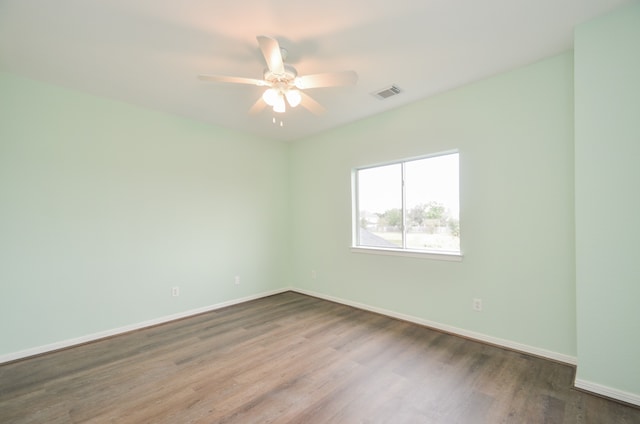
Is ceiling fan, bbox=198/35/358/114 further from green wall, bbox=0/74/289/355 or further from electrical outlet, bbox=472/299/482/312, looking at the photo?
electrical outlet, bbox=472/299/482/312

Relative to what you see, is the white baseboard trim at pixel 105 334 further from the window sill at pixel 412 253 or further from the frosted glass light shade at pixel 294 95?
the frosted glass light shade at pixel 294 95

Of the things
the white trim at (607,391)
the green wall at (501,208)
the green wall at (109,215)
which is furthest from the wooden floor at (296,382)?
the green wall at (109,215)

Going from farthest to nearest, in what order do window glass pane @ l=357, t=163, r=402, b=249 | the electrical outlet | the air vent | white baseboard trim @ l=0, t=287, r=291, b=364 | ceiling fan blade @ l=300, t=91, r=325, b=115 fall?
window glass pane @ l=357, t=163, r=402, b=249, the air vent, the electrical outlet, white baseboard trim @ l=0, t=287, r=291, b=364, ceiling fan blade @ l=300, t=91, r=325, b=115

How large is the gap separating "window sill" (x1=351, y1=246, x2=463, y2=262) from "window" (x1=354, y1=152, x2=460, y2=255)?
0.17 ft

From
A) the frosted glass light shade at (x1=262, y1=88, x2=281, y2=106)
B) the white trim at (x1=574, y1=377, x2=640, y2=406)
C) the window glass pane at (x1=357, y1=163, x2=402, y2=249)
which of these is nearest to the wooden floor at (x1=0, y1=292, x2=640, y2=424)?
the white trim at (x1=574, y1=377, x2=640, y2=406)

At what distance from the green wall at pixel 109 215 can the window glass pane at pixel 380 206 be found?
69.2 inches

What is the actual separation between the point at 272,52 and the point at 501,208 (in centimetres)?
247

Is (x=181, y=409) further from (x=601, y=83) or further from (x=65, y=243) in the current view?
(x=601, y=83)

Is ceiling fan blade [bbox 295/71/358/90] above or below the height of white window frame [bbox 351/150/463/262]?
above

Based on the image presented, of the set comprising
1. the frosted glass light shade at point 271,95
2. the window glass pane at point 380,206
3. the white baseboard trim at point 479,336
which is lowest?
the white baseboard trim at point 479,336

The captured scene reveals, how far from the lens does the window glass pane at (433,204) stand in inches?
119

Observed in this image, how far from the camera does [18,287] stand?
8.32 feet

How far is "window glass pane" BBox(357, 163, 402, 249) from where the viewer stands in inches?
141

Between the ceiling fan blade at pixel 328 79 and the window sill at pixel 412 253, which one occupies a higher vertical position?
the ceiling fan blade at pixel 328 79
